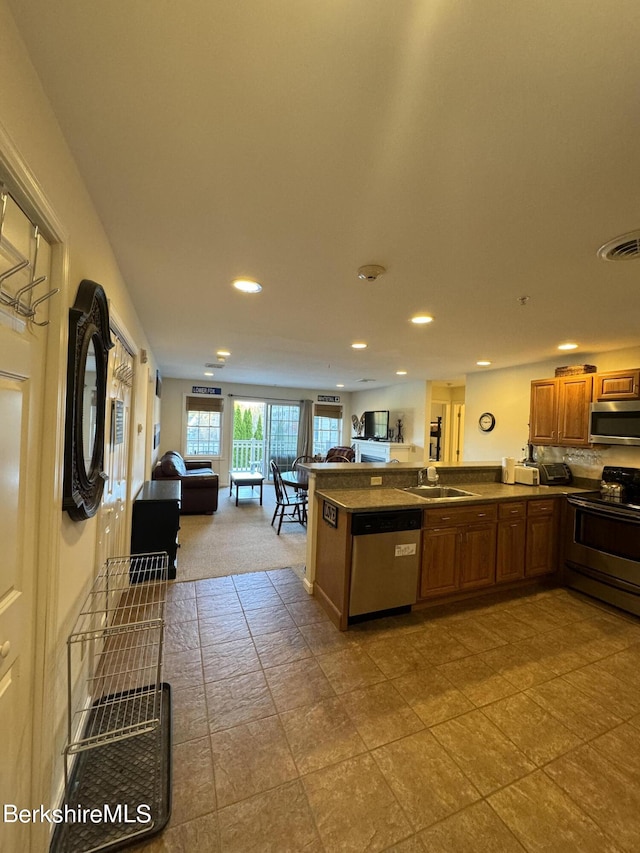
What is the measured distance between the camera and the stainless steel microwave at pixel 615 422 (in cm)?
321

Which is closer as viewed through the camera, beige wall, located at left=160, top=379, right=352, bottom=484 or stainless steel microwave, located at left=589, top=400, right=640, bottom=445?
stainless steel microwave, located at left=589, top=400, right=640, bottom=445

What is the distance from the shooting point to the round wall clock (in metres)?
5.23

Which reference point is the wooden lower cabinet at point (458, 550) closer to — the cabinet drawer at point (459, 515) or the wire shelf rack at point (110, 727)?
the cabinet drawer at point (459, 515)

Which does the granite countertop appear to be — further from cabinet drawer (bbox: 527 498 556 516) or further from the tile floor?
the tile floor

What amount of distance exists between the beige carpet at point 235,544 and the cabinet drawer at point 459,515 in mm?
1548

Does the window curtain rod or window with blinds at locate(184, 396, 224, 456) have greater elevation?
the window curtain rod

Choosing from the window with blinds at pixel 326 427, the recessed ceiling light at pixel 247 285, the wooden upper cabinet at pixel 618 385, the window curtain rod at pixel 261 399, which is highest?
the recessed ceiling light at pixel 247 285

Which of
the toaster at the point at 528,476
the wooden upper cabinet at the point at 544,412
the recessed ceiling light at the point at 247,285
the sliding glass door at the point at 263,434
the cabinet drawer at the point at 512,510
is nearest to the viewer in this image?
the recessed ceiling light at the point at 247,285

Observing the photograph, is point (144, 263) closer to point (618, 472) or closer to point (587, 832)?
point (587, 832)

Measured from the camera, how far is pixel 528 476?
3641 mm

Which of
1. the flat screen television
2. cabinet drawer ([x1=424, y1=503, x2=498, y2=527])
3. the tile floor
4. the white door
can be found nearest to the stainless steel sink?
cabinet drawer ([x1=424, y1=503, x2=498, y2=527])

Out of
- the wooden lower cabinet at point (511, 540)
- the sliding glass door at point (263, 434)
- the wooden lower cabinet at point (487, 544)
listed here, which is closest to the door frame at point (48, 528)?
the wooden lower cabinet at point (487, 544)

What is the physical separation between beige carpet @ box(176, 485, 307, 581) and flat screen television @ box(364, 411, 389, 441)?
346cm

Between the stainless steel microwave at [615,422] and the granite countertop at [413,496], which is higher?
the stainless steel microwave at [615,422]
